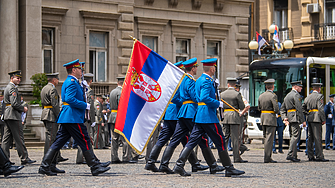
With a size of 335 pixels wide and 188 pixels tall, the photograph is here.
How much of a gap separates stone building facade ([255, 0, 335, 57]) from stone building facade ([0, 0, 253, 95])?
10.9 meters

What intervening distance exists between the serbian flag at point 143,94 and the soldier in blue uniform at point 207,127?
0.62m

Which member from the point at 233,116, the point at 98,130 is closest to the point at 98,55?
the point at 98,130

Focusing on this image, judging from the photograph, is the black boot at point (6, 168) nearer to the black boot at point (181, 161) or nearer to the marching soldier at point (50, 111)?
the marching soldier at point (50, 111)

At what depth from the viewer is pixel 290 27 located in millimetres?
A: 38469

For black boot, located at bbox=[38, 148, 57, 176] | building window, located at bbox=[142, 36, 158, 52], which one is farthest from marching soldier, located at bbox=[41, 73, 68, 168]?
building window, located at bbox=[142, 36, 158, 52]

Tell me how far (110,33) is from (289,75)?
304 inches

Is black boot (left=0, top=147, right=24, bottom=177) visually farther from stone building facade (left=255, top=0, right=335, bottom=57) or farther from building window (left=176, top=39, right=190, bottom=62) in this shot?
stone building facade (left=255, top=0, right=335, bottom=57)

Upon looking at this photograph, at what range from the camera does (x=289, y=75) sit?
799 inches

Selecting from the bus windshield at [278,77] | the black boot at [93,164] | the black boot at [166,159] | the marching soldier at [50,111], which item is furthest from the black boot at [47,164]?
the bus windshield at [278,77]

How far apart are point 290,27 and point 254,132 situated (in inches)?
788

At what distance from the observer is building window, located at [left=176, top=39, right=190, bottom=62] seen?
84.2 feet

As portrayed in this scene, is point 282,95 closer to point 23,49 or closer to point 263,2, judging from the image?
point 23,49

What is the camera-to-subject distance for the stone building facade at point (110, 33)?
2067cm

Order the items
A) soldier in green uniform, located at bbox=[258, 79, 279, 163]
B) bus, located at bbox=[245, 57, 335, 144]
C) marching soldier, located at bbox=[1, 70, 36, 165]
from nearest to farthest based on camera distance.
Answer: marching soldier, located at bbox=[1, 70, 36, 165], soldier in green uniform, located at bbox=[258, 79, 279, 163], bus, located at bbox=[245, 57, 335, 144]
